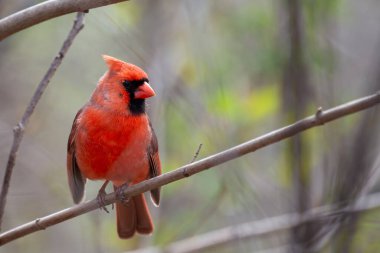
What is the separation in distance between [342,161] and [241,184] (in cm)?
94

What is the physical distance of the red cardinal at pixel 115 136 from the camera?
12.0ft

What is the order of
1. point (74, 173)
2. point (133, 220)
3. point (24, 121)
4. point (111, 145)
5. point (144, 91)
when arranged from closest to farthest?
point (24, 121) → point (111, 145) → point (144, 91) → point (74, 173) → point (133, 220)

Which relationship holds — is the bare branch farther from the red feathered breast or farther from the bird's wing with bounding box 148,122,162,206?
the bird's wing with bounding box 148,122,162,206

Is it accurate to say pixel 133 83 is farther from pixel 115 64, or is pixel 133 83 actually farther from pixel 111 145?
pixel 111 145

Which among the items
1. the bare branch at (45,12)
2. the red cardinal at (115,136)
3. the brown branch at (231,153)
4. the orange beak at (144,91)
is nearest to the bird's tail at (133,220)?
the red cardinal at (115,136)

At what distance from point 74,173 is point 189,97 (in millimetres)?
1168

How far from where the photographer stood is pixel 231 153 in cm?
266

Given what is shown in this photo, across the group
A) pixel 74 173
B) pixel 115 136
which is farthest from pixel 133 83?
pixel 74 173

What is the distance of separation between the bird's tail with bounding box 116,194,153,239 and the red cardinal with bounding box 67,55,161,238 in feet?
1.00

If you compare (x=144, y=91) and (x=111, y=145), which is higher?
(x=144, y=91)

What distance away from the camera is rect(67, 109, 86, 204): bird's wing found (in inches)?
149

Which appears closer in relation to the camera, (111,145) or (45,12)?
(45,12)

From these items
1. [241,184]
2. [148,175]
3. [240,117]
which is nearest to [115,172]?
[148,175]

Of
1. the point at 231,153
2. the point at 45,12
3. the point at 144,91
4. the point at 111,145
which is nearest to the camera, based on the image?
the point at 45,12
